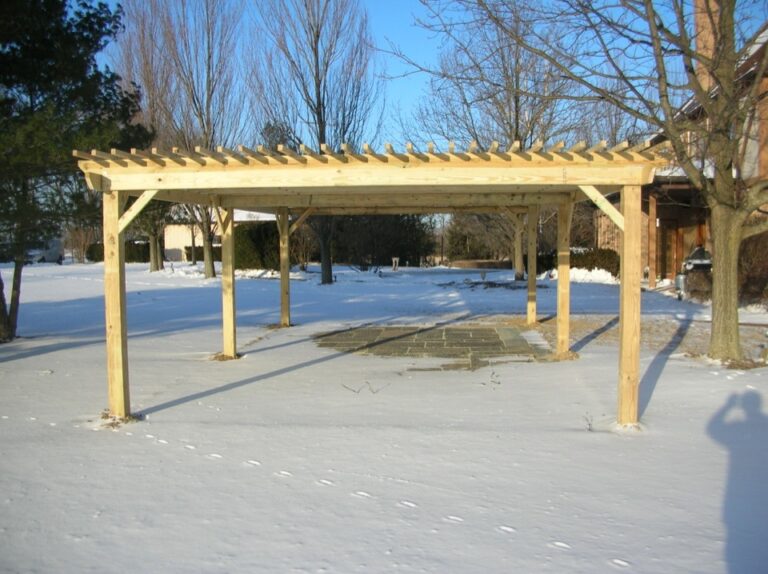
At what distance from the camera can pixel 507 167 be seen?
228 inches

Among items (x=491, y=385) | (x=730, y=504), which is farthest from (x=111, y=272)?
(x=730, y=504)

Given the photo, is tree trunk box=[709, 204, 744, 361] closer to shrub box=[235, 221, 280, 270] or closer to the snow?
the snow

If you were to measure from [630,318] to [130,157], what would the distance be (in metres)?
4.65

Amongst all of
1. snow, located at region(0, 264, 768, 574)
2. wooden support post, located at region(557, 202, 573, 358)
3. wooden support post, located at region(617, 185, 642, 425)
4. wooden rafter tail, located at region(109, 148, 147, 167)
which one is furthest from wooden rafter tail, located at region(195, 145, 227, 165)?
wooden support post, located at region(557, 202, 573, 358)

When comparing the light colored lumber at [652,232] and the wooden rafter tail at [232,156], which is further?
the light colored lumber at [652,232]

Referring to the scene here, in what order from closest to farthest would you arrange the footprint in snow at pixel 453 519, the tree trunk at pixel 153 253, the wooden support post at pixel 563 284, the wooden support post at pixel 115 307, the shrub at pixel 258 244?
the footprint in snow at pixel 453 519
the wooden support post at pixel 115 307
the wooden support post at pixel 563 284
the shrub at pixel 258 244
the tree trunk at pixel 153 253

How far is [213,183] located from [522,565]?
4.35 meters

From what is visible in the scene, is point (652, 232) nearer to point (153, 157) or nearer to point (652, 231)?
point (652, 231)

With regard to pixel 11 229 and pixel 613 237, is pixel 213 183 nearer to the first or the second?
pixel 11 229

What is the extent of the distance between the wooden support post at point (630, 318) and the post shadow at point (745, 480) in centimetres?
68

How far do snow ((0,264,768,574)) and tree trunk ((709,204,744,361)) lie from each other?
1.34ft

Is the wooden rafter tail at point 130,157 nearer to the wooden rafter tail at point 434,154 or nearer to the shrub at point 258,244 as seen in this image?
the wooden rafter tail at point 434,154

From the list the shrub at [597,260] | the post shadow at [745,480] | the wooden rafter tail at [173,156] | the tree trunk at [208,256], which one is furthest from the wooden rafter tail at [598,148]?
the tree trunk at [208,256]

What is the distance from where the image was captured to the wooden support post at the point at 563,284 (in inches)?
361
